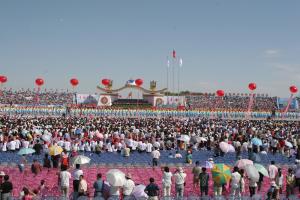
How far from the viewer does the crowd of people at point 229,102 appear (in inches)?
2859

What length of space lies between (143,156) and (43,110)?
27893mm

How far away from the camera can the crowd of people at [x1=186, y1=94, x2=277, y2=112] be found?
72.6m

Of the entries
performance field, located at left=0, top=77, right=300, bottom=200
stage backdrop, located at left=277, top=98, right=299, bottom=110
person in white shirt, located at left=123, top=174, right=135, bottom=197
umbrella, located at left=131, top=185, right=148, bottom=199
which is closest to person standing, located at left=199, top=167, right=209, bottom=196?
performance field, located at left=0, top=77, right=300, bottom=200

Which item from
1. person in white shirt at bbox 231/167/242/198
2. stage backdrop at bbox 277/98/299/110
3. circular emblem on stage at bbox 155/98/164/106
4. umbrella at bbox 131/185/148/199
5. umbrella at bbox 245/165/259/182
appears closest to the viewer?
umbrella at bbox 131/185/148/199

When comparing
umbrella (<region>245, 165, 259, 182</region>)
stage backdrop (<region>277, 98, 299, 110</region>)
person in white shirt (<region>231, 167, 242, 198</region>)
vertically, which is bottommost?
person in white shirt (<region>231, 167, 242, 198</region>)

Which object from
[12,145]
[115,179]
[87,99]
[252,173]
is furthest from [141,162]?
[87,99]

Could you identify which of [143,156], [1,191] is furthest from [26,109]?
[1,191]

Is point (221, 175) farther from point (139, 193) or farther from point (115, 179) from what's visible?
point (115, 179)

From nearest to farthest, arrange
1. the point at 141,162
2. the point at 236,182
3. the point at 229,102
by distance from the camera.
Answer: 1. the point at 236,182
2. the point at 141,162
3. the point at 229,102

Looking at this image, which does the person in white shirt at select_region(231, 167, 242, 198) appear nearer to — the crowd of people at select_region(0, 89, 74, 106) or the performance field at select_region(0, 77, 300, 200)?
the performance field at select_region(0, 77, 300, 200)

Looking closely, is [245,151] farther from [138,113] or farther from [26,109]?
[26,109]

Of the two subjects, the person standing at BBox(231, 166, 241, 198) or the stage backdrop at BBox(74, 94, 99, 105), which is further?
the stage backdrop at BBox(74, 94, 99, 105)

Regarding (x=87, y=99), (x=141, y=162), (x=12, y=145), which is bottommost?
(x=141, y=162)

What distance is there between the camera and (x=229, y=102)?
76.9m
